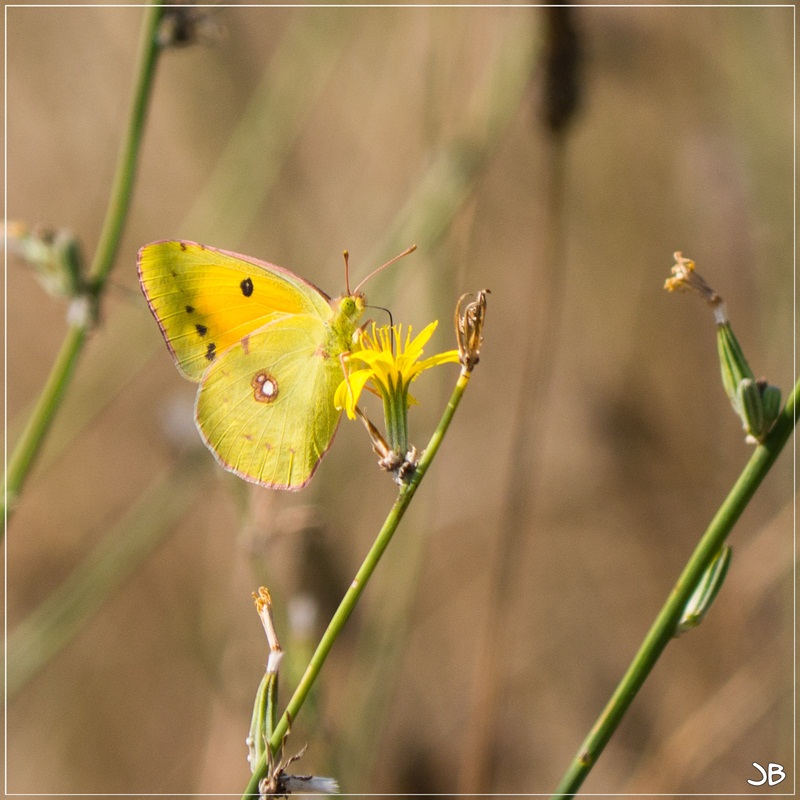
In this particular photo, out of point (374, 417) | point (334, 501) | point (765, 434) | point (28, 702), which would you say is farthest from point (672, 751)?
point (28, 702)

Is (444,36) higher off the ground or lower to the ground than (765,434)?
higher

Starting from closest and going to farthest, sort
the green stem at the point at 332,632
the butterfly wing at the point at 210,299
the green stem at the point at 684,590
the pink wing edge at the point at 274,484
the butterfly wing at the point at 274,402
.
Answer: the green stem at the point at 332,632
the green stem at the point at 684,590
the pink wing edge at the point at 274,484
the butterfly wing at the point at 274,402
the butterfly wing at the point at 210,299

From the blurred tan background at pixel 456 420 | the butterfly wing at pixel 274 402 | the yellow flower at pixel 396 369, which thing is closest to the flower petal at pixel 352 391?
the yellow flower at pixel 396 369

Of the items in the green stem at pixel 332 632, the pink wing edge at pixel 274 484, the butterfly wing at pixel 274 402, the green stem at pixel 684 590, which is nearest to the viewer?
the green stem at pixel 332 632

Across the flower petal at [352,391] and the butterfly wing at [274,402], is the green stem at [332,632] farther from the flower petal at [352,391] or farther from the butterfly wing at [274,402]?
the butterfly wing at [274,402]

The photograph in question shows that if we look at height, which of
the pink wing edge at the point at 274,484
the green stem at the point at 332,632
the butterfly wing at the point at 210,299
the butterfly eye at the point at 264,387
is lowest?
the green stem at the point at 332,632

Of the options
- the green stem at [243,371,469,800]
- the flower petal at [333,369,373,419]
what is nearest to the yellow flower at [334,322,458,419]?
the flower petal at [333,369,373,419]

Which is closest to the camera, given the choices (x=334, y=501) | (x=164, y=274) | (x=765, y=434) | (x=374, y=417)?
(x=765, y=434)

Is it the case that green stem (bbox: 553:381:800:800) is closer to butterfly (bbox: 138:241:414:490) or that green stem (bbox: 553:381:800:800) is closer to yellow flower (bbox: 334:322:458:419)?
yellow flower (bbox: 334:322:458:419)

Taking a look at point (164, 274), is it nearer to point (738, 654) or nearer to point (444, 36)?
point (444, 36)
